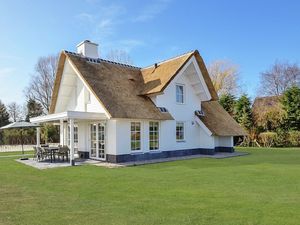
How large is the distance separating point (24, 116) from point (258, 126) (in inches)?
1487

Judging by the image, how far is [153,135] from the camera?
1734cm

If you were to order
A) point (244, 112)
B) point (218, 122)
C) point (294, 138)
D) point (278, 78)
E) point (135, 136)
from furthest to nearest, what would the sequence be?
point (278, 78)
point (244, 112)
point (294, 138)
point (218, 122)
point (135, 136)

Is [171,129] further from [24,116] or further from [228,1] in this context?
[24,116]

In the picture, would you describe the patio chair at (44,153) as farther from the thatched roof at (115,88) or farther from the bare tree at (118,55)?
the bare tree at (118,55)

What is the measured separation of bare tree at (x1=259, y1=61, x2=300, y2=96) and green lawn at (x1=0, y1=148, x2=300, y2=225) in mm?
37463

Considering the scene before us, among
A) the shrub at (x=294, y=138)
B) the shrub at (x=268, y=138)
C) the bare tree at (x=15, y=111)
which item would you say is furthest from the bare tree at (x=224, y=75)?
the bare tree at (x=15, y=111)

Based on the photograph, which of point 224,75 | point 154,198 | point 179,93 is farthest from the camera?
point 224,75

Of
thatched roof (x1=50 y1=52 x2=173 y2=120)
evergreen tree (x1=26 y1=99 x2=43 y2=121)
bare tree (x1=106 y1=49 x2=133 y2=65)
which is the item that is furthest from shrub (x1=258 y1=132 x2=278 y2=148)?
evergreen tree (x1=26 y1=99 x2=43 y2=121)

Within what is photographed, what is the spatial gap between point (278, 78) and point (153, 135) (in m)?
35.2

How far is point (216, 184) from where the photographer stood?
8.85 metres

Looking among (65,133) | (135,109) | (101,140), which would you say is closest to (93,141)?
(101,140)

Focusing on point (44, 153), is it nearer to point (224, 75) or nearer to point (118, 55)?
point (118, 55)

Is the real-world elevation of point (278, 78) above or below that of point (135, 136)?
above

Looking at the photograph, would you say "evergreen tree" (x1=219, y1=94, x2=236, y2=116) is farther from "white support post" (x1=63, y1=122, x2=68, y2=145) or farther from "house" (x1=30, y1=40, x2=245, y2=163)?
"white support post" (x1=63, y1=122, x2=68, y2=145)
